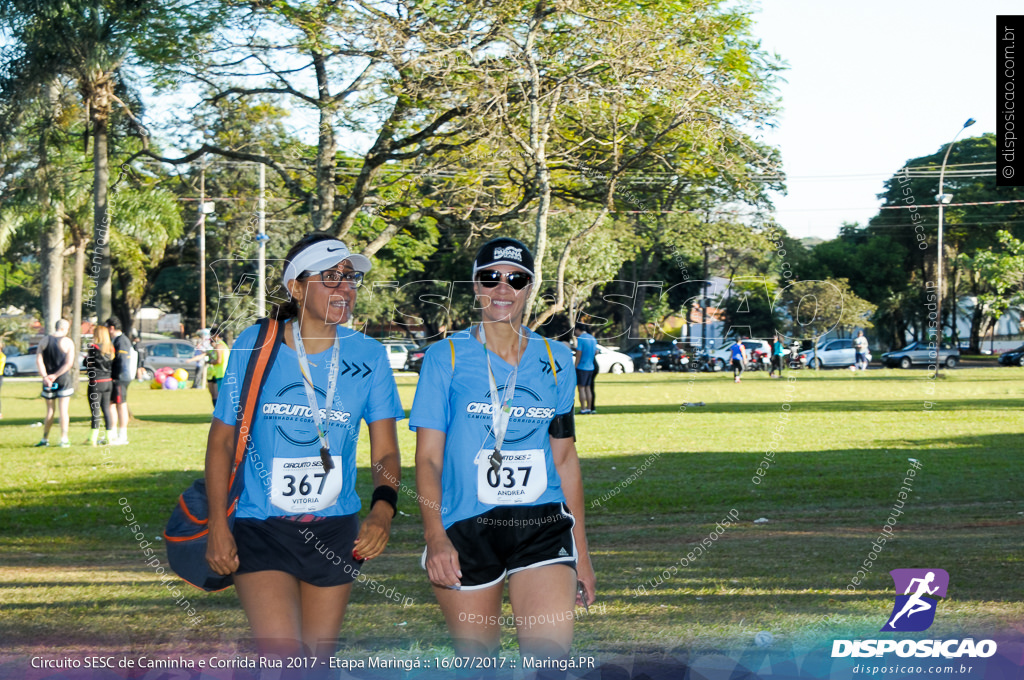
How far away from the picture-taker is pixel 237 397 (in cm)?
342

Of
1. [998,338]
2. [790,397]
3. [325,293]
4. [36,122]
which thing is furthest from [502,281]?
[998,338]

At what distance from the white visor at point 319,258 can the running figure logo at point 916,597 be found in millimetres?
3703

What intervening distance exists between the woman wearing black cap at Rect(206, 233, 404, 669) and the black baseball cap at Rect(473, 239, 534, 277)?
54 cm

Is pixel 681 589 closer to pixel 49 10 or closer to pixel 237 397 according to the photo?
pixel 237 397

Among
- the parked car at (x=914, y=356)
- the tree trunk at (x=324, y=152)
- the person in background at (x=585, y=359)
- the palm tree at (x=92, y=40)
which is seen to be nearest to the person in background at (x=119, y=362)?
the palm tree at (x=92, y=40)

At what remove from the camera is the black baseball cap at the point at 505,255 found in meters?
3.71

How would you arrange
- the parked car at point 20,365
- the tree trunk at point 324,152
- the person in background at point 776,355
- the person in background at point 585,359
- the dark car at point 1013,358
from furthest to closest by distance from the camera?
the dark car at point 1013,358 → the parked car at point 20,365 → the person in background at point 776,355 → the person in background at point 585,359 → the tree trunk at point 324,152

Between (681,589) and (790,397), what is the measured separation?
19457mm

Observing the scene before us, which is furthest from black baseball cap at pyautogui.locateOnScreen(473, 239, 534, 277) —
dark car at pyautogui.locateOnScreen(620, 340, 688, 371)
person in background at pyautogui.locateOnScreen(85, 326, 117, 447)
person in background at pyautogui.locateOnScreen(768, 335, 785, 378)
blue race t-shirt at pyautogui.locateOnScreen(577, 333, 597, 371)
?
dark car at pyautogui.locateOnScreen(620, 340, 688, 371)

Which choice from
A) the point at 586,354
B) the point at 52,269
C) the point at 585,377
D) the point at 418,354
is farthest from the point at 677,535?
the point at 52,269

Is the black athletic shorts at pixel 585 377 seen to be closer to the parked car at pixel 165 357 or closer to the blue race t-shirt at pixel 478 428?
the blue race t-shirt at pixel 478 428

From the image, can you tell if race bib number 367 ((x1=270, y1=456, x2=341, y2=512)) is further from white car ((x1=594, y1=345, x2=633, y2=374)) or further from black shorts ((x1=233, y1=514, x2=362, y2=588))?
white car ((x1=594, y1=345, x2=633, y2=374))

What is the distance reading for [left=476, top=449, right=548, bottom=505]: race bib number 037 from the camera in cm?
353

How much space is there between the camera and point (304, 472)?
3.43 metres
